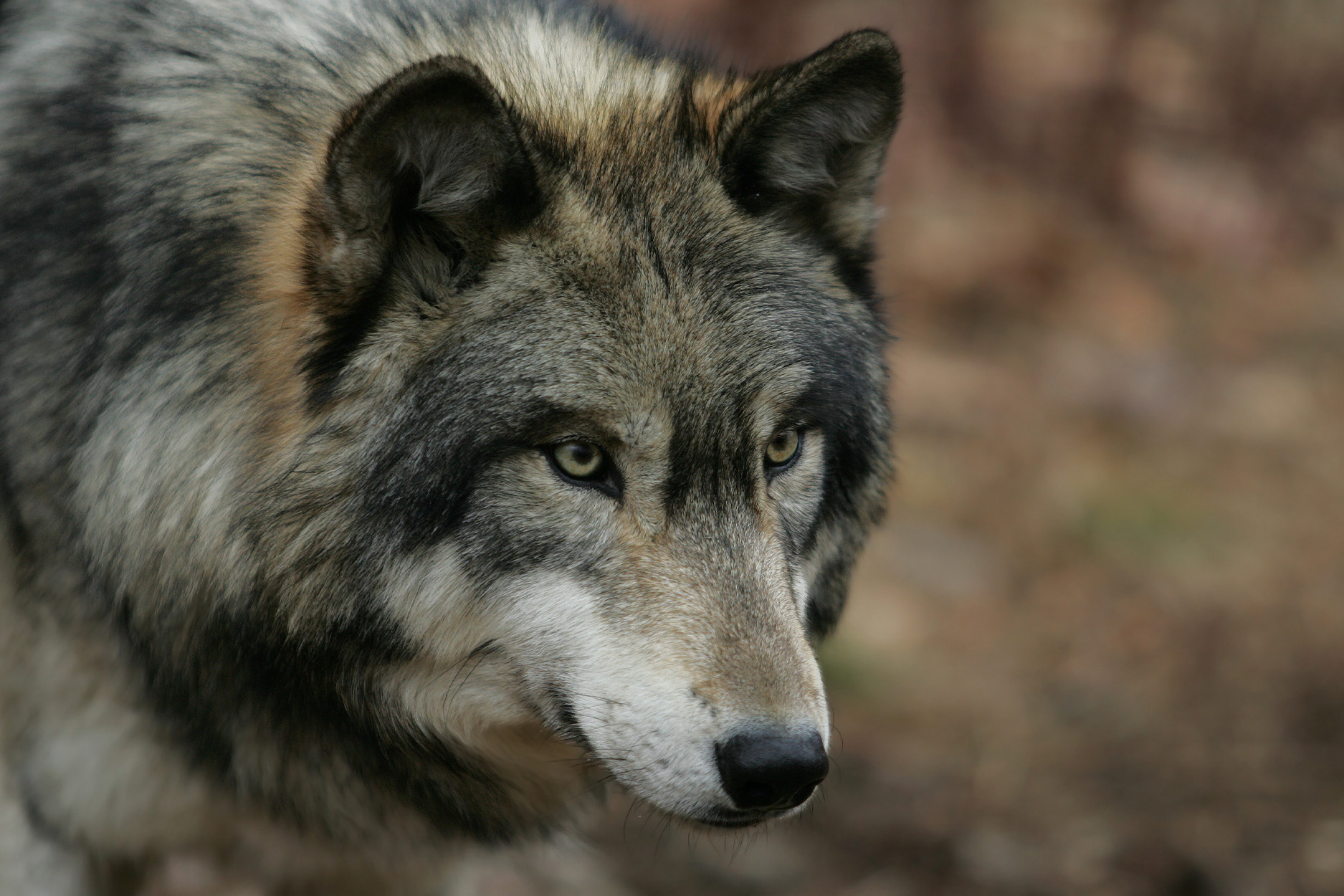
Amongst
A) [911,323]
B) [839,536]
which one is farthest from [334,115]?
[911,323]

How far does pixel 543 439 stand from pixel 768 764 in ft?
2.36

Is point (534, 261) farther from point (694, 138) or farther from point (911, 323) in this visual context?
point (911, 323)

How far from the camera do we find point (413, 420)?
2332 mm

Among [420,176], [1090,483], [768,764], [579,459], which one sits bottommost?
[1090,483]

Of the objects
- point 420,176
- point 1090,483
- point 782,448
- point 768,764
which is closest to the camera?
point 768,764

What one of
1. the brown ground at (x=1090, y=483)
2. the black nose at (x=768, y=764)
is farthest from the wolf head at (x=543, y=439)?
the brown ground at (x=1090, y=483)

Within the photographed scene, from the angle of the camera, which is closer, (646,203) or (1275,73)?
(646,203)

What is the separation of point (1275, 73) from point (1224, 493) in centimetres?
326

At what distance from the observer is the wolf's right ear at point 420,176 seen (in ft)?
6.95

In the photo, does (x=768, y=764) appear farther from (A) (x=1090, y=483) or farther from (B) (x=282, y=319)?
(A) (x=1090, y=483)

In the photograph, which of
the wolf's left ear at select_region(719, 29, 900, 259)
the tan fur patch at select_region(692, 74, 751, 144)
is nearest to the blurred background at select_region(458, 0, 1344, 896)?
the tan fur patch at select_region(692, 74, 751, 144)

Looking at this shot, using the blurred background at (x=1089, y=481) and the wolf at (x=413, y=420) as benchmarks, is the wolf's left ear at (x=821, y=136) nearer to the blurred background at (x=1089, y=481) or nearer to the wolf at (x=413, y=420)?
the wolf at (x=413, y=420)

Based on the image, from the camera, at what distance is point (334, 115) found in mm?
2607

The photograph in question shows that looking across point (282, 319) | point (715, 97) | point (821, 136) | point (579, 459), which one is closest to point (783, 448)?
point (579, 459)
